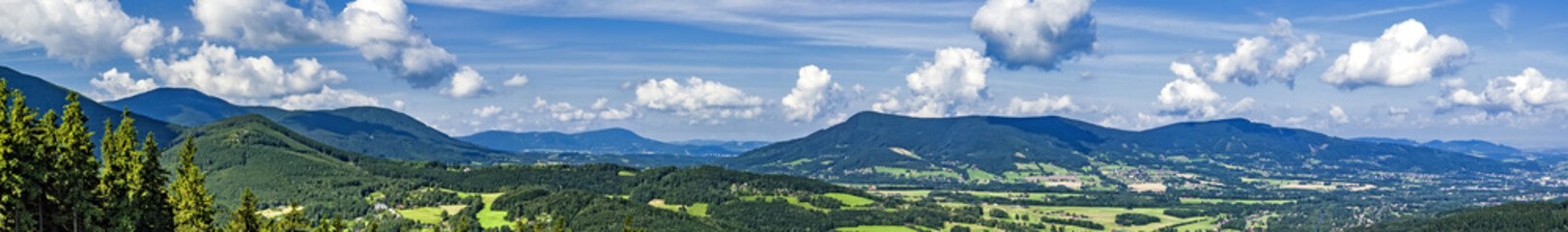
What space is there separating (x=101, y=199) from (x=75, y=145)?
4748 millimetres

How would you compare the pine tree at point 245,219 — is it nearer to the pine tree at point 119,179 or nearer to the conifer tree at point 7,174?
the pine tree at point 119,179

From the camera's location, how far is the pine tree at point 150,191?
61.8 metres

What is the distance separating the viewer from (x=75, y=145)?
52281 millimetres

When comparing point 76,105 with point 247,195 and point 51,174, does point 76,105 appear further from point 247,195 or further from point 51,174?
point 247,195

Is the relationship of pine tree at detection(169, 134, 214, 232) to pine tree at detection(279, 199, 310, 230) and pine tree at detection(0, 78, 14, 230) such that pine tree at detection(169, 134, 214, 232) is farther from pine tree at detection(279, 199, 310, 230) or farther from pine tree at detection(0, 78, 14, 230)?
pine tree at detection(0, 78, 14, 230)

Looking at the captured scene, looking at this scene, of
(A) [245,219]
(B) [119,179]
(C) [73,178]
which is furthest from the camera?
(A) [245,219]

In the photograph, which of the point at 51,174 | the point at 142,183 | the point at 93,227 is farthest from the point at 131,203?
the point at 51,174

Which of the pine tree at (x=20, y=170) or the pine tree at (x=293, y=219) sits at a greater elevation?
the pine tree at (x=20, y=170)

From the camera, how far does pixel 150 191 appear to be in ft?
206

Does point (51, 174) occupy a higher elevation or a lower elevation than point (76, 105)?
lower

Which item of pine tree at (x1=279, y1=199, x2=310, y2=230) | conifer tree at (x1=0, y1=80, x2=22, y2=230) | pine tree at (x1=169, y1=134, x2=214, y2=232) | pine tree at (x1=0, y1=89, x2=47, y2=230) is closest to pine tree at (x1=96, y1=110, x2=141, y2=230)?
pine tree at (x1=169, y1=134, x2=214, y2=232)

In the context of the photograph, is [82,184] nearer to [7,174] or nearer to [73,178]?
[73,178]

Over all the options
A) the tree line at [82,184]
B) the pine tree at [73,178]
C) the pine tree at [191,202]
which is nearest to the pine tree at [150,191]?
the tree line at [82,184]

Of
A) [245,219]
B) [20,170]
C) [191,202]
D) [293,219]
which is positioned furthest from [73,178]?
[293,219]
